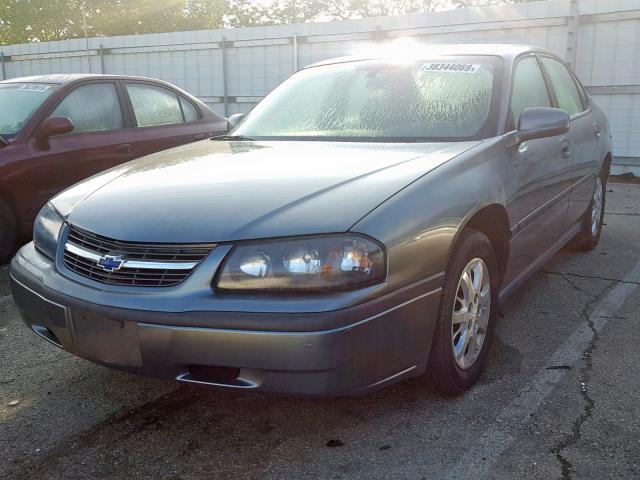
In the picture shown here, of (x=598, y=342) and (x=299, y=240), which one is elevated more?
(x=299, y=240)

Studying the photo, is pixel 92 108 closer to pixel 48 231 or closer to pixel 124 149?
pixel 124 149

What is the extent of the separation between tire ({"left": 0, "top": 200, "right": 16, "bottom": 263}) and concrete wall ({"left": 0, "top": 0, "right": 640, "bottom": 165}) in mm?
7657

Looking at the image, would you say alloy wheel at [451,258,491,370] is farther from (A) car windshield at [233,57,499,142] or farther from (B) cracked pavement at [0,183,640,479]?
(A) car windshield at [233,57,499,142]

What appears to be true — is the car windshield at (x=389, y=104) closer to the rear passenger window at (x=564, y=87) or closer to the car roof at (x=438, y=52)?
the car roof at (x=438, y=52)

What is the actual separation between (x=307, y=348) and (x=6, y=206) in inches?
149

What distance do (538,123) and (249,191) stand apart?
5.21 feet

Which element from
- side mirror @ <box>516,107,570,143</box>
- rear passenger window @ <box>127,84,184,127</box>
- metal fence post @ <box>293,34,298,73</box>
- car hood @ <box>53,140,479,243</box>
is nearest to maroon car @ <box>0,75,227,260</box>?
rear passenger window @ <box>127,84,184,127</box>

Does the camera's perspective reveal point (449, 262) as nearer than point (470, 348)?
Yes

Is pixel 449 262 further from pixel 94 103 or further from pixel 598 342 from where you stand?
pixel 94 103

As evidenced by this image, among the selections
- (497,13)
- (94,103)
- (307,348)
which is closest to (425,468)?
(307,348)

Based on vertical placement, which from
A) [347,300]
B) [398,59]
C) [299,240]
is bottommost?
[347,300]

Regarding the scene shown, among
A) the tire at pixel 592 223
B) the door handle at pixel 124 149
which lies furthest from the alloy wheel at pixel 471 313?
the door handle at pixel 124 149

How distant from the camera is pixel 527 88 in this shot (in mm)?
3814

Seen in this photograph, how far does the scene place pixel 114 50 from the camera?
1442 cm
